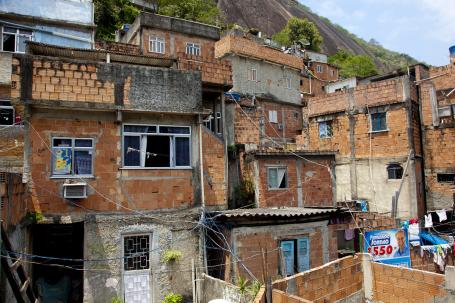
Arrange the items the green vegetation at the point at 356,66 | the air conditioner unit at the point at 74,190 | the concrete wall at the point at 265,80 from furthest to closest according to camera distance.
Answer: the green vegetation at the point at 356,66 < the concrete wall at the point at 265,80 < the air conditioner unit at the point at 74,190

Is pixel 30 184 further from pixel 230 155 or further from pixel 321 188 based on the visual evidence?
pixel 321 188

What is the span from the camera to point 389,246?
18.6 metres

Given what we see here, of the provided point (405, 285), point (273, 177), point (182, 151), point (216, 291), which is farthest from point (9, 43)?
point (405, 285)

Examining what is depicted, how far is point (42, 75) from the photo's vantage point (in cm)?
1130

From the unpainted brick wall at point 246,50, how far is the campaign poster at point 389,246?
18.5 m

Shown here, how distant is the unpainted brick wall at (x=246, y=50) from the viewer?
103 feet

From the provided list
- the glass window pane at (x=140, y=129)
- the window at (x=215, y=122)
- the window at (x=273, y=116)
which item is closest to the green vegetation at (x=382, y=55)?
the window at (x=273, y=116)

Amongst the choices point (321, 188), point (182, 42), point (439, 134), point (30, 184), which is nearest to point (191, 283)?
point (30, 184)

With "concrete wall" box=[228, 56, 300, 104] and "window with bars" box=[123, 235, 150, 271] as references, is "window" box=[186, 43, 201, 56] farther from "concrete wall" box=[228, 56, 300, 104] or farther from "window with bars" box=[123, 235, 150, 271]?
"window with bars" box=[123, 235, 150, 271]

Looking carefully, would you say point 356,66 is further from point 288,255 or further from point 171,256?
point 171,256

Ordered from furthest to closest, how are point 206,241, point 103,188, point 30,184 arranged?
point 206,241 < point 103,188 < point 30,184

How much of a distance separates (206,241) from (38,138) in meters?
6.02

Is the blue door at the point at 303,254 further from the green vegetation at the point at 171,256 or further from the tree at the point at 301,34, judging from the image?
the tree at the point at 301,34

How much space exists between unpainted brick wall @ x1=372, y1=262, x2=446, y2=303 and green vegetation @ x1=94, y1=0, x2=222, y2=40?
3050 centimetres
